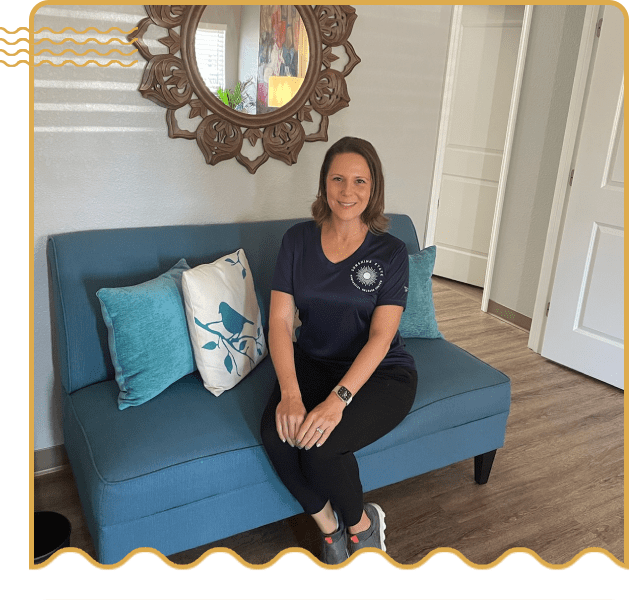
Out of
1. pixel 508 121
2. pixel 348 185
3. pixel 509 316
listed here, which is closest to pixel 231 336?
pixel 348 185

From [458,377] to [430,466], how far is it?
30 cm

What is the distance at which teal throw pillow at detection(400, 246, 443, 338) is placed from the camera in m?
2.30

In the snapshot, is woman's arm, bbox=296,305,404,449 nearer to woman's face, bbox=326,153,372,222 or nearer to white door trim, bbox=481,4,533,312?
woman's face, bbox=326,153,372,222

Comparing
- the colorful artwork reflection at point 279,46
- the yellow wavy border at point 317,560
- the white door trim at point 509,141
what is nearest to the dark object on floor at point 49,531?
the yellow wavy border at point 317,560

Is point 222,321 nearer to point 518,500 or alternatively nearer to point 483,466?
point 483,466

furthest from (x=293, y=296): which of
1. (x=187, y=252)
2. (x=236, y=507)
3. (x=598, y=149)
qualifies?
(x=598, y=149)

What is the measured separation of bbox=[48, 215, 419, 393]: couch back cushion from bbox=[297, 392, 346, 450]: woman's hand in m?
0.68

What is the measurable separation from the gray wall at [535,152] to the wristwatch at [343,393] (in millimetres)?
2321

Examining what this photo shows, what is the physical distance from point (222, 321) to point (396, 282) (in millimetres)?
530

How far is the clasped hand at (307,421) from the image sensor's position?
1652 millimetres

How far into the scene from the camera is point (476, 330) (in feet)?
12.3

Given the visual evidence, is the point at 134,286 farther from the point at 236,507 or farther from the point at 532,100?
the point at 532,100

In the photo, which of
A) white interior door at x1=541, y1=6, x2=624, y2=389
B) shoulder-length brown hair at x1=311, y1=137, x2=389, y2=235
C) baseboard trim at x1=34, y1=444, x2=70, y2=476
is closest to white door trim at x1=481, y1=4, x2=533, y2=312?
white interior door at x1=541, y1=6, x2=624, y2=389

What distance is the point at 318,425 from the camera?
1.66m
